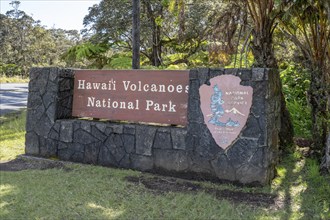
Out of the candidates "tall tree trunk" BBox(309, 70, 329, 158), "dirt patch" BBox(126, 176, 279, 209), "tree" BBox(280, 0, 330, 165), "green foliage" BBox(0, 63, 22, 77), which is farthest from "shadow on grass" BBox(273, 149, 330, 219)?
"green foliage" BBox(0, 63, 22, 77)

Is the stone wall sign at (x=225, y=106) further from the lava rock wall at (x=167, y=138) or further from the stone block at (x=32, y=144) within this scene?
the stone block at (x=32, y=144)

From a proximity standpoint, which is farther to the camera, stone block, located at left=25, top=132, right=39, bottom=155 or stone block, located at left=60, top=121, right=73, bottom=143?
stone block, located at left=25, top=132, right=39, bottom=155

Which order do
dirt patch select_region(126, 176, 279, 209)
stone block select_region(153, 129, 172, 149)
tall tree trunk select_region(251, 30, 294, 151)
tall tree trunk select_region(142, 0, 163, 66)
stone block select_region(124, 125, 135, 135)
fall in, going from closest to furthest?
dirt patch select_region(126, 176, 279, 209) < stone block select_region(153, 129, 172, 149) < stone block select_region(124, 125, 135, 135) < tall tree trunk select_region(251, 30, 294, 151) < tall tree trunk select_region(142, 0, 163, 66)

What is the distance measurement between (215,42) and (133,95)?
3.27 m

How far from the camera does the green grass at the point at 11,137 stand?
245 inches

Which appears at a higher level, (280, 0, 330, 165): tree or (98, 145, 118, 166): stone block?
(280, 0, 330, 165): tree

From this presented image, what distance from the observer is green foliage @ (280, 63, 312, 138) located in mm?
7219

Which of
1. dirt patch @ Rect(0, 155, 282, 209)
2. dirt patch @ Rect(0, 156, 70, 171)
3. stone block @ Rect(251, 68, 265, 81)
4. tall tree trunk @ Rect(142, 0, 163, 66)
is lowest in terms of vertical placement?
dirt patch @ Rect(0, 156, 70, 171)

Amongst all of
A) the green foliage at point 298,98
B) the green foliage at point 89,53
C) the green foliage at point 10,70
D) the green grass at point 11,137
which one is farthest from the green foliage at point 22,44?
the green foliage at point 298,98

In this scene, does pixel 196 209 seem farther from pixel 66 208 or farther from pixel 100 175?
pixel 100 175

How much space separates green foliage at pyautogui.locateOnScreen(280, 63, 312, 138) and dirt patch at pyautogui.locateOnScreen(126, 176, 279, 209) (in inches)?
124

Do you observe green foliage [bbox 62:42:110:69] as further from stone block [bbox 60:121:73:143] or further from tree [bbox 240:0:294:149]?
tree [bbox 240:0:294:149]

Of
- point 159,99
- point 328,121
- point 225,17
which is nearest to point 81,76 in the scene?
point 159,99

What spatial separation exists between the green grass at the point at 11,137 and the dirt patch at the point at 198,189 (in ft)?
8.39
